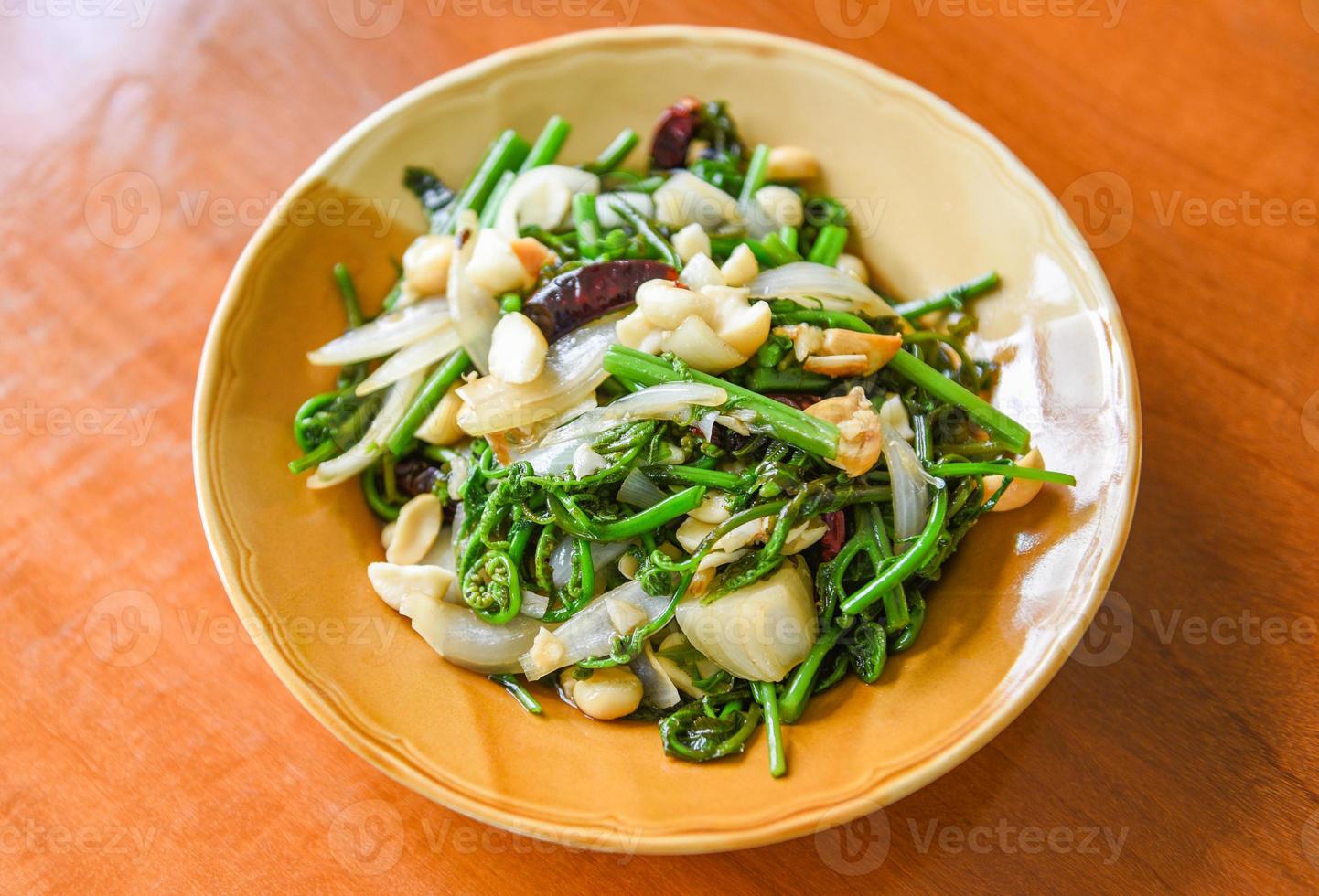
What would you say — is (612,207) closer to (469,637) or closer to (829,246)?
(829,246)

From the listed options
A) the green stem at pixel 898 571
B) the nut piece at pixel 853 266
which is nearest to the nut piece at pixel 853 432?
the green stem at pixel 898 571

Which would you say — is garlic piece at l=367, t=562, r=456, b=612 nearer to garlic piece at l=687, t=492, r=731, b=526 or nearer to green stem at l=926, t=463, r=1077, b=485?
garlic piece at l=687, t=492, r=731, b=526

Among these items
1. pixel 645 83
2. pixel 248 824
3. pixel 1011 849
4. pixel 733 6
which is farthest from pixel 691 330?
pixel 733 6

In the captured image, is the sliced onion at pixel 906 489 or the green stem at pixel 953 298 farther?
the green stem at pixel 953 298

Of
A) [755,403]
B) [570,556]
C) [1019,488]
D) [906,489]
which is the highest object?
[755,403]

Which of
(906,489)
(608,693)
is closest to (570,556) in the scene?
(608,693)

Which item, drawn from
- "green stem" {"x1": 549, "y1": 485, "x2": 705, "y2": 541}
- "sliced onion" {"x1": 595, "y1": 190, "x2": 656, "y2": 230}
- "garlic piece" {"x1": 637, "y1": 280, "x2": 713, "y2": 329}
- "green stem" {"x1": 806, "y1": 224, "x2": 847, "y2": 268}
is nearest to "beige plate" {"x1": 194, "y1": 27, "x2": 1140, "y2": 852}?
"green stem" {"x1": 806, "y1": 224, "x2": 847, "y2": 268}

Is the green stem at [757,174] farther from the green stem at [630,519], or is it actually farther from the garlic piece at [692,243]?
the green stem at [630,519]
